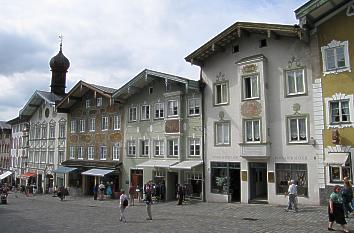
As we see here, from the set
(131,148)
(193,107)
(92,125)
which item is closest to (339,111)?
(193,107)

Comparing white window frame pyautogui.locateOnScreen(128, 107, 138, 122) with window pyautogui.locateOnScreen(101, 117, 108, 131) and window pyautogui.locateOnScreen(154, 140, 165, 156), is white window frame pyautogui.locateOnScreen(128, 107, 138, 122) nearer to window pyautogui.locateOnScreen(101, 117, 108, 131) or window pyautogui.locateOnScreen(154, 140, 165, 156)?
window pyautogui.locateOnScreen(154, 140, 165, 156)

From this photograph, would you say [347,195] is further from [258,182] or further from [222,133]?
[222,133]

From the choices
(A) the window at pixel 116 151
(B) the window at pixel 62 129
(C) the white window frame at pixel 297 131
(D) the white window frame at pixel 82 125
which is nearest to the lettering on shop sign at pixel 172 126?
(A) the window at pixel 116 151

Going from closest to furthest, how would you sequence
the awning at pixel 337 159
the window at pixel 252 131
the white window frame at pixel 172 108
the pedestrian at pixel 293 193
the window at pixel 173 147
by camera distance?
the pedestrian at pixel 293 193 → the awning at pixel 337 159 → the window at pixel 252 131 → the window at pixel 173 147 → the white window frame at pixel 172 108

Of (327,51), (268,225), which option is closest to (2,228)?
(268,225)

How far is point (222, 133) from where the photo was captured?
2650 cm

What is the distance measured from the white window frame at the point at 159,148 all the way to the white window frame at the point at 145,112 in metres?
2.43

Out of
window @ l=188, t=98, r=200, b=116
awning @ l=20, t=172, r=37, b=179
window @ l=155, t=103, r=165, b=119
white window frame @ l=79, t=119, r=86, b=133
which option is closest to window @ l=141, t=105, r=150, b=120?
window @ l=155, t=103, r=165, b=119

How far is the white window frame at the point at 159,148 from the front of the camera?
30417 mm

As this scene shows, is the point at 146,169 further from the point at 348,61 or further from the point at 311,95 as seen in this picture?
the point at 348,61

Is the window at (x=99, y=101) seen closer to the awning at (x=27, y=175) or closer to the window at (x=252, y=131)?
the awning at (x=27, y=175)

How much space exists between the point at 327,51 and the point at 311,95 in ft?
8.85

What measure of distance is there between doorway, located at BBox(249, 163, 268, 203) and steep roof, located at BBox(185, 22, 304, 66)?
844 cm

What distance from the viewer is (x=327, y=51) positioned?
21625 mm
